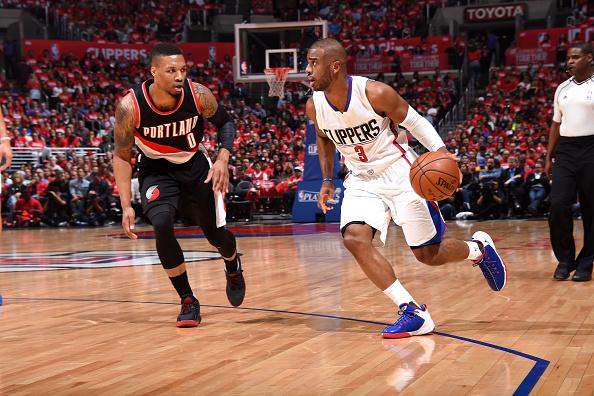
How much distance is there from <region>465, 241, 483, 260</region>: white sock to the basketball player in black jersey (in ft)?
5.52

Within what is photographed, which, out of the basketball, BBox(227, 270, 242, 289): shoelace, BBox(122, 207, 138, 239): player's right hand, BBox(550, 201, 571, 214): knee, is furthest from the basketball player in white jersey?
BBox(550, 201, 571, 214): knee

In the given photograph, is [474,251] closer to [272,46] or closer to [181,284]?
[181,284]

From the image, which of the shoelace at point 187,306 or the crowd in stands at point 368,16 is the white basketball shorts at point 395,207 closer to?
the shoelace at point 187,306

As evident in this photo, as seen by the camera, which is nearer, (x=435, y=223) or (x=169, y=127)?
(x=435, y=223)

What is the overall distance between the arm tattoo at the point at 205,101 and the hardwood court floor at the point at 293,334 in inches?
56.5

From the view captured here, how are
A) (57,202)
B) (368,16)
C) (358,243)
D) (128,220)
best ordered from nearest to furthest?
1. (358,243)
2. (128,220)
3. (57,202)
4. (368,16)

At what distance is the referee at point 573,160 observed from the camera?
752 centimetres

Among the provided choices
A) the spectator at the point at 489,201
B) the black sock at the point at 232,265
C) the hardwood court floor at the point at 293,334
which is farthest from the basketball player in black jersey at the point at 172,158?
the spectator at the point at 489,201

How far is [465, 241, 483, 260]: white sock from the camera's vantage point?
19.0ft

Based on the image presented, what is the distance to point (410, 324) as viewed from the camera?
5.06 metres

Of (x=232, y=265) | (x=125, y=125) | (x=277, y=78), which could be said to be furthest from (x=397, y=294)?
(x=277, y=78)

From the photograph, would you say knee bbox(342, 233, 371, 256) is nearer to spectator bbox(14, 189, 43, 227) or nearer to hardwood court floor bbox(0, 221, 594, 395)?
hardwood court floor bbox(0, 221, 594, 395)

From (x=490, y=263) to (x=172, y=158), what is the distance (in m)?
2.32

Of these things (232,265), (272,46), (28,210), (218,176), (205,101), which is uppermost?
(272,46)
